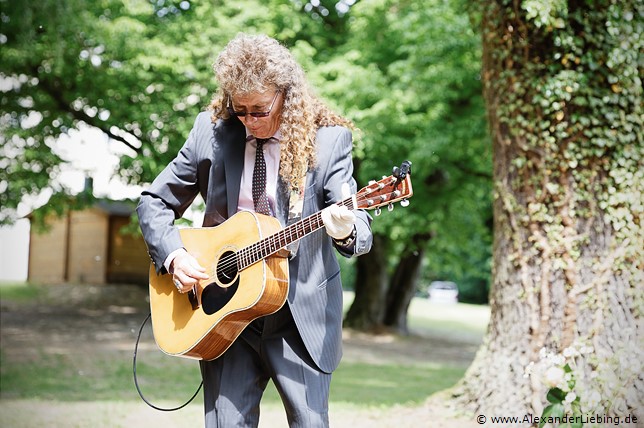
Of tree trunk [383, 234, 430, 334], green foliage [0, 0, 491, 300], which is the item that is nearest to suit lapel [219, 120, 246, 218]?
green foliage [0, 0, 491, 300]

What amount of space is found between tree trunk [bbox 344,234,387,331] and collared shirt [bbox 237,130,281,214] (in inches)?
721

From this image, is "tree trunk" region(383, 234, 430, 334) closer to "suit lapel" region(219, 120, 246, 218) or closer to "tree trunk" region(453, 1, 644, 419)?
"tree trunk" region(453, 1, 644, 419)

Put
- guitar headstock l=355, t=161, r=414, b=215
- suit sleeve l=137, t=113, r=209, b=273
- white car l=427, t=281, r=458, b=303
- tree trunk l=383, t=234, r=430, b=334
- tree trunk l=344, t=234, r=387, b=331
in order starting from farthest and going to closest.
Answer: white car l=427, t=281, r=458, b=303
tree trunk l=383, t=234, r=430, b=334
tree trunk l=344, t=234, r=387, b=331
suit sleeve l=137, t=113, r=209, b=273
guitar headstock l=355, t=161, r=414, b=215

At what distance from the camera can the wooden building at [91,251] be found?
32.3 m

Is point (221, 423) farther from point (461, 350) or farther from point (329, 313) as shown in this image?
point (461, 350)

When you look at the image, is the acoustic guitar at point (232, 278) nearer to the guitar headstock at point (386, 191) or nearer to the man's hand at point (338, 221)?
the guitar headstock at point (386, 191)

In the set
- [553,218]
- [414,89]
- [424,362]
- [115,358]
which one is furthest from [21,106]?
[553,218]

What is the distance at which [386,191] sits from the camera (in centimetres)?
289

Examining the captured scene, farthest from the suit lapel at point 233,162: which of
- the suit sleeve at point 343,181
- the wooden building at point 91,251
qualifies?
the wooden building at point 91,251

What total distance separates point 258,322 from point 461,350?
17.1m

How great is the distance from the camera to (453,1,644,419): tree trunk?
20.2ft

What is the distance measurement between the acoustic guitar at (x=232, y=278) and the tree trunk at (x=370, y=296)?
18.3 meters

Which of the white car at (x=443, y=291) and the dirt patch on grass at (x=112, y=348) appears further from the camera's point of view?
the white car at (x=443, y=291)

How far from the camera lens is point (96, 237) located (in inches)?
1335
